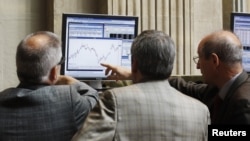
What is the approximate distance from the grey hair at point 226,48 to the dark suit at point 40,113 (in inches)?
34.1

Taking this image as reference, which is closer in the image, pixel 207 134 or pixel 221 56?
pixel 207 134

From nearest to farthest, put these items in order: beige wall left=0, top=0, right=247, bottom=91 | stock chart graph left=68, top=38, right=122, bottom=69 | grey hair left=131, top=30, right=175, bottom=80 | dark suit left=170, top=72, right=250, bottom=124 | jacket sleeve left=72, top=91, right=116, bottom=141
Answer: jacket sleeve left=72, top=91, right=116, bottom=141 < grey hair left=131, top=30, right=175, bottom=80 < dark suit left=170, top=72, right=250, bottom=124 < stock chart graph left=68, top=38, right=122, bottom=69 < beige wall left=0, top=0, right=247, bottom=91

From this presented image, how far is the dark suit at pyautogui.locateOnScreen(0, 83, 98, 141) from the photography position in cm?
249

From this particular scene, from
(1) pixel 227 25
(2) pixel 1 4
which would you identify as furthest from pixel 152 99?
(1) pixel 227 25

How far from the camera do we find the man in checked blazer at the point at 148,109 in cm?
228

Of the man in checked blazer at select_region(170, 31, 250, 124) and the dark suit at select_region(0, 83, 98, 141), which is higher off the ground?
the man in checked blazer at select_region(170, 31, 250, 124)

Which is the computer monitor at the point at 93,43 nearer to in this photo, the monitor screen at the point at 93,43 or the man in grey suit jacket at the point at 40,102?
the monitor screen at the point at 93,43

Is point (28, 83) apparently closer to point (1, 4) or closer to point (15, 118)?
point (15, 118)

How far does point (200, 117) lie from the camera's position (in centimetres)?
247

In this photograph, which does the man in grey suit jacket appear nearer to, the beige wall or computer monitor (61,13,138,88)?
computer monitor (61,13,138,88)

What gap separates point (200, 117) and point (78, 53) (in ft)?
5.27

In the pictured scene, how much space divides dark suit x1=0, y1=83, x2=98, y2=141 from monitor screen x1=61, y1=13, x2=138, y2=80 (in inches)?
51.6

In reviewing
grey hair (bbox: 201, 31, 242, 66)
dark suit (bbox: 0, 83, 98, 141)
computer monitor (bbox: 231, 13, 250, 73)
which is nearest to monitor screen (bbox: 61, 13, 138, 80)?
computer monitor (bbox: 231, 13, 250, 73)

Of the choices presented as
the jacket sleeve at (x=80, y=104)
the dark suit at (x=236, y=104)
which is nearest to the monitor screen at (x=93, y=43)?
the dark suit at (x=236, y=104)
